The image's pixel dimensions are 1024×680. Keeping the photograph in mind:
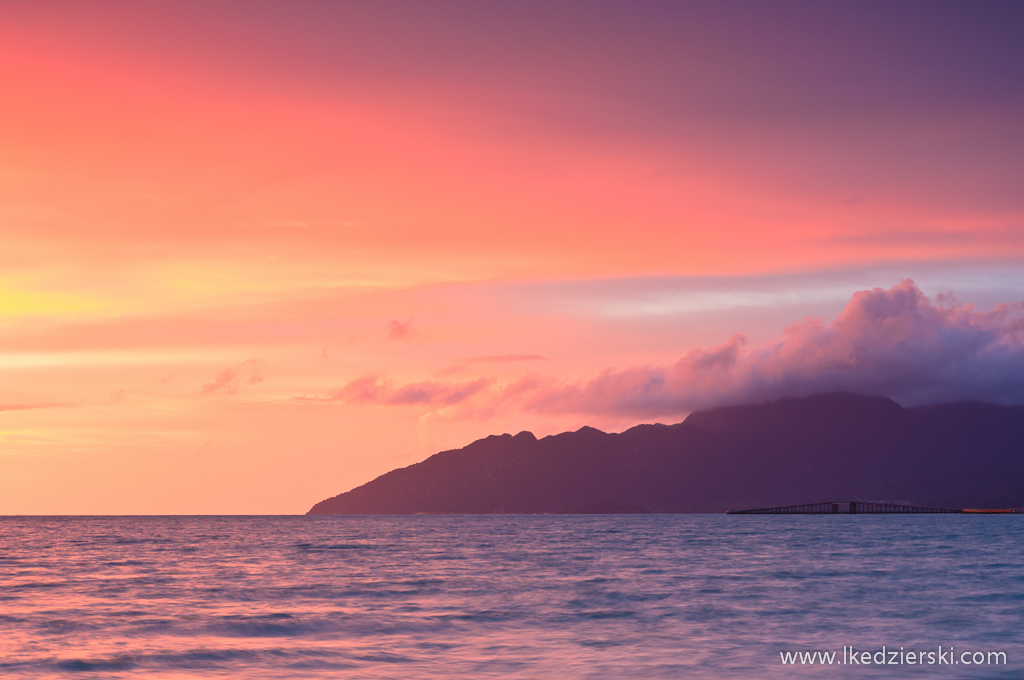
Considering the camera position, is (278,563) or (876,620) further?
(278,563)

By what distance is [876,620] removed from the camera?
5272cm

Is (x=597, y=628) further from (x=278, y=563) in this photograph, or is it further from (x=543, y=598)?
(x=278, y=563)

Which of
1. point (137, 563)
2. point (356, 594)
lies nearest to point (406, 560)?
point (137, 563)

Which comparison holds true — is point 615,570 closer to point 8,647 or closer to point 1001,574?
point 1001,574

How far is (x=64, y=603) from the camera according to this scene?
61.4m

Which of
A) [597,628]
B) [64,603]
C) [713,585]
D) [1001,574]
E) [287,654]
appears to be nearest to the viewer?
[287,654]

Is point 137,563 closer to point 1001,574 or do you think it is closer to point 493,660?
point 493,660

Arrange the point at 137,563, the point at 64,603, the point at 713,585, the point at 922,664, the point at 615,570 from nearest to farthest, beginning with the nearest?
the point at 922,664 → the point at 64,603 → the point at 713,585 → the point at 615,570 → the point at 137,563

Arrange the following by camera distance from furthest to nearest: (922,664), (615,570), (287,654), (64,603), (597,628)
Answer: (615,570) < (64,603) < (597,628) < (287,654) < (922,664)

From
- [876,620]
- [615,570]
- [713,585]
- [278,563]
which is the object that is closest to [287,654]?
[876,620]

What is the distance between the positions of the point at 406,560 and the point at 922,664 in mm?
76313

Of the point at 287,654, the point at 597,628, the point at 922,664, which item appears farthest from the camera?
the point at 597,628

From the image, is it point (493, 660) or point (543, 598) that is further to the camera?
point (543, 598)

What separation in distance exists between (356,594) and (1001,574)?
178 ft
